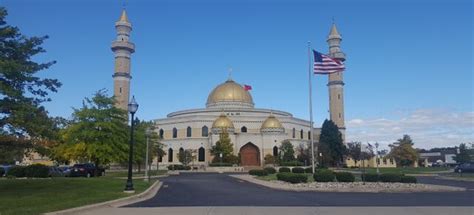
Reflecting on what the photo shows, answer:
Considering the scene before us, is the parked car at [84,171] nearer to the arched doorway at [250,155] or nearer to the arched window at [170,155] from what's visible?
the arched doorway at [250,155]

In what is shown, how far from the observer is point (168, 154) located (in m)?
91.4

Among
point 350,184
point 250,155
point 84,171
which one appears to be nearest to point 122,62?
point 250,155

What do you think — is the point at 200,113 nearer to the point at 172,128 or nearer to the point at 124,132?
the point at 172,128

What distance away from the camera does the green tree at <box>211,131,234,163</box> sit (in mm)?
77125

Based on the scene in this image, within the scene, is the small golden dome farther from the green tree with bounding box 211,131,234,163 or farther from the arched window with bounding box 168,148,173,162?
the arched window with bounding box 168,148,173,162

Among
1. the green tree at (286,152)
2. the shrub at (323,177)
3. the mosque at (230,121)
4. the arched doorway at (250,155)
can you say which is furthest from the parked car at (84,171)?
the arched doorway at (250,155)

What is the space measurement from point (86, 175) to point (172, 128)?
2023 inches

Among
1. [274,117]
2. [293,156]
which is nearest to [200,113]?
[274,117]

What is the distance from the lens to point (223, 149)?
7719 centimetres

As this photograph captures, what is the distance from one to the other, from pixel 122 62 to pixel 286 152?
3232 centimetres

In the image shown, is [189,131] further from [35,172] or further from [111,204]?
[111,204]

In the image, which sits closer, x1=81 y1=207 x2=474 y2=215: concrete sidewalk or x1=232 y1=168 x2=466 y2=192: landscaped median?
x1=81 y1=207 x2=474 y2=215: concrete sidewalk

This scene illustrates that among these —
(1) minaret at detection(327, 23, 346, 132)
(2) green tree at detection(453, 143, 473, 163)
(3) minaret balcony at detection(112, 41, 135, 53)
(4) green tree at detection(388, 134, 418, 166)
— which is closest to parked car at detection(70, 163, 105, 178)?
(3) minaret balcony at detection(112, 41, 135, 53)

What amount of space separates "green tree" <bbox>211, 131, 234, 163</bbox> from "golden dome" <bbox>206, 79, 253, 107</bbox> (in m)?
18.8
